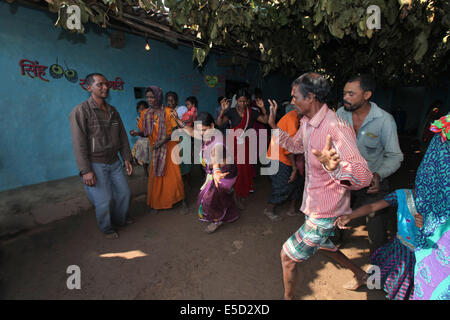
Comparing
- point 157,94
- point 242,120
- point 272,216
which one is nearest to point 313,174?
point 272,216

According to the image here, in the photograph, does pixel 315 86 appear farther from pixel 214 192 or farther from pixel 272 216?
pixel 272 216

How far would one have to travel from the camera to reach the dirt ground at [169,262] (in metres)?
2.37

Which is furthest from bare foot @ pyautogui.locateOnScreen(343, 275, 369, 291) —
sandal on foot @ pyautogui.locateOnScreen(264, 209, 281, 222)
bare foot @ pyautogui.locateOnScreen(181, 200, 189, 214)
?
bare foot @ pyautogui.locateOnScreen(181, 200, 189, 214)

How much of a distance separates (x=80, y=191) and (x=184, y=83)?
405 cm

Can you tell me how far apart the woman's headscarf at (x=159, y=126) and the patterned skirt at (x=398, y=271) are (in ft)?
10.1

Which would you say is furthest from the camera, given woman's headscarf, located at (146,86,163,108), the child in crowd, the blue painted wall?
the blue painted wall

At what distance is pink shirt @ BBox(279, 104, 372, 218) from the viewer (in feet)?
5.08

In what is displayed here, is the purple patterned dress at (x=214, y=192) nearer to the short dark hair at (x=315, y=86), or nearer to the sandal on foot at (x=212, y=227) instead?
the sandal on foot at (x=212, y=227)

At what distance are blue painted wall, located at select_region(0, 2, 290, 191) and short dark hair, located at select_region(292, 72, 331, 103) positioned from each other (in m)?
4.54

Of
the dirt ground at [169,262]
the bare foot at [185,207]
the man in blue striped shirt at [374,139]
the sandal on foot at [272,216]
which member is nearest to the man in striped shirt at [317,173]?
the dirt ground at [169,262]

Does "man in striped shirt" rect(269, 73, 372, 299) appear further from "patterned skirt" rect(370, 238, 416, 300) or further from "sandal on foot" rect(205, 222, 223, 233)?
"sandal on foot" rect(205, 222, 223, 233)

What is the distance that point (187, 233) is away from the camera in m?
3.43

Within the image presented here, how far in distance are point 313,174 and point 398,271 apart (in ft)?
4.12
